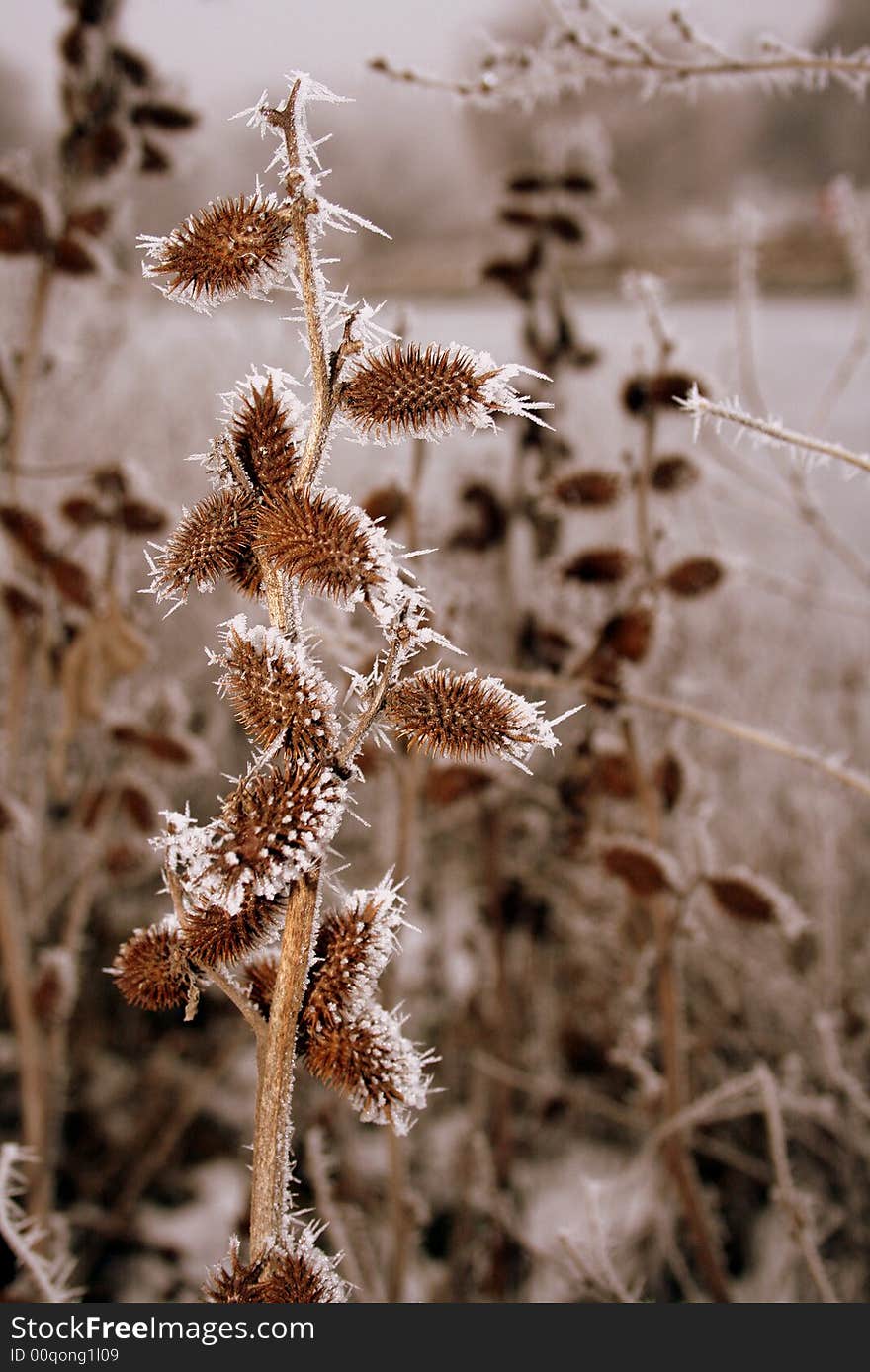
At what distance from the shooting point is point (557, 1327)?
22.6 inches

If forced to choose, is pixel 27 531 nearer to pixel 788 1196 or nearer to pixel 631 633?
pixel 631 633

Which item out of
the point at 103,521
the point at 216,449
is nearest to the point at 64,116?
the point at 103,521

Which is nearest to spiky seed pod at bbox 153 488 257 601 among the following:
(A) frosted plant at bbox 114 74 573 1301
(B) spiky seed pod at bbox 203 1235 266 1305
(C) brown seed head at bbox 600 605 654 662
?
(A) frosted plant at bbox 114 74 573 1301

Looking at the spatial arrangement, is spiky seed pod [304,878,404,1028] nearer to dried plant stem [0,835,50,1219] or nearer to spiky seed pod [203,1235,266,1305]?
spiky seed pod [203,1235,266,1305]

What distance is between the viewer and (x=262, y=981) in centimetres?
42

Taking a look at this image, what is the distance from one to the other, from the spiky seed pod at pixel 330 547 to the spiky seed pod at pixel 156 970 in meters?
0.14

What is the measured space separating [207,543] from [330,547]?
1.9 inches

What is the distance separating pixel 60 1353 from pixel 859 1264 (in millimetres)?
779

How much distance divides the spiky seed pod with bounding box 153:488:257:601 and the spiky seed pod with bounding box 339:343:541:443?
0.17 feet

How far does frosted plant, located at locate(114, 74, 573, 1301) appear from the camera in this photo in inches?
Answer: 14.1

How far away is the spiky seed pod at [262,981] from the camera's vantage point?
0.42 metres

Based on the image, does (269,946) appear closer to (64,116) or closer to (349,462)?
(64,116)

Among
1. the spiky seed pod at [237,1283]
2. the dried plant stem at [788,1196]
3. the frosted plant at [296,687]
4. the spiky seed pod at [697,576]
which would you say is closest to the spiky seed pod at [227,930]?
the frosted plant at [296,687]

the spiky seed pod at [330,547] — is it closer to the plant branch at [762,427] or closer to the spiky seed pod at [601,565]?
the plant branch at [762,427]
